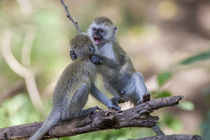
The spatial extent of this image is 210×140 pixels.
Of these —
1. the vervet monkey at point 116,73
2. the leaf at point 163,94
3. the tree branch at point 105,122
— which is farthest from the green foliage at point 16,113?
the leaf at point 163,94

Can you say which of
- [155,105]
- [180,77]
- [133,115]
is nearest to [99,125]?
[133,115]

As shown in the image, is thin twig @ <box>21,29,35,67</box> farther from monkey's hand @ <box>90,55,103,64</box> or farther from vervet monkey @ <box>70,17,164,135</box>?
monkey's hand @ <box>90,55,103,64</box>

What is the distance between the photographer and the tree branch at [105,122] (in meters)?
4.32

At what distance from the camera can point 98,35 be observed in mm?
7012

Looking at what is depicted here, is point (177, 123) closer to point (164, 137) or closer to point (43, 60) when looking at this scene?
point (164, 137)

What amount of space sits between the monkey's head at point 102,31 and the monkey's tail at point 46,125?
2.20 m

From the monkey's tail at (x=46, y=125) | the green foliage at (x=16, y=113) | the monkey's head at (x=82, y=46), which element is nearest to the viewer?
the monkey's tail at (x=46, y=125)

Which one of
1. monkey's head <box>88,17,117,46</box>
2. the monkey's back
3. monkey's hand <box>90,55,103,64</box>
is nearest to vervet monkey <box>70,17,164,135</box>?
monkey's head <box>88,17,117,46</box>

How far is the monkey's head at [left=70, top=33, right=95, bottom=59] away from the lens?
5682 millimetres

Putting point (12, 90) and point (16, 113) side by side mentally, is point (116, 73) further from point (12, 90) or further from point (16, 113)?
point (12, 90)

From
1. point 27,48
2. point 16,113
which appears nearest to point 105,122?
point 16,113

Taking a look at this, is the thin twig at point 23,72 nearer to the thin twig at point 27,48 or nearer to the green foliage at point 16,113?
the thin twig at point 27,48

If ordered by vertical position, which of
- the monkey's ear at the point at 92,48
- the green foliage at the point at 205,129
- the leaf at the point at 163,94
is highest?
the monkey's ear at the point at 92,48

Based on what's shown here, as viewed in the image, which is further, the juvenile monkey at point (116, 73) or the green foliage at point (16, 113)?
the green foliage at point (16, 113)
